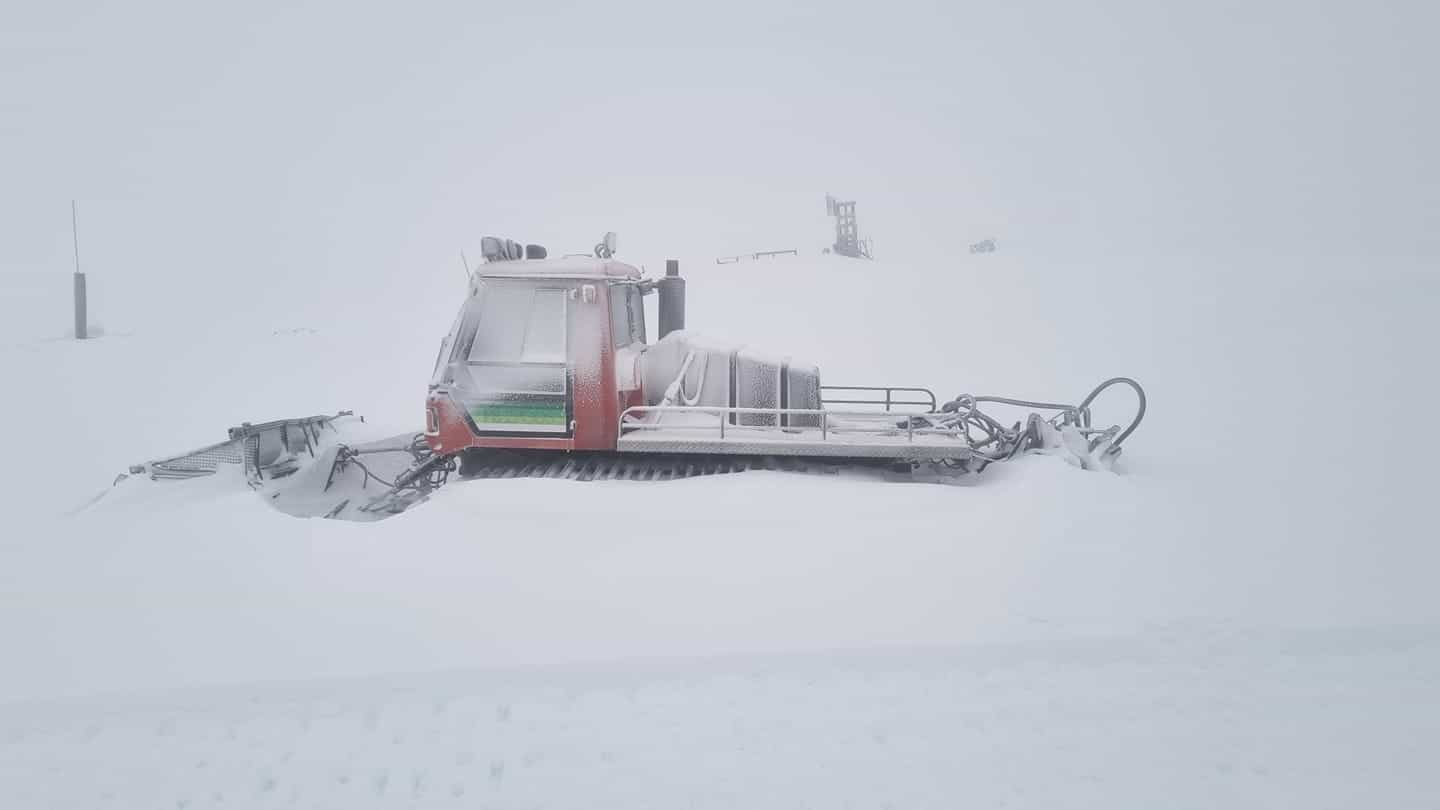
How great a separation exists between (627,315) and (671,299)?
898 millimetres

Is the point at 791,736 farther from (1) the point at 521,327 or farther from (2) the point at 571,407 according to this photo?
(1) the point at 521,327

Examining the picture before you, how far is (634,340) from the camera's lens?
6.76m

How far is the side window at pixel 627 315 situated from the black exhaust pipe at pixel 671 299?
0.28 meters

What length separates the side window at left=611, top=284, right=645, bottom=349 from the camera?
6217 millimetres

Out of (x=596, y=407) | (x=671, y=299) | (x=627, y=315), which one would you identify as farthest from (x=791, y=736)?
(x=671, y=299)

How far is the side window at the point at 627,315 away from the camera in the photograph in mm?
6217

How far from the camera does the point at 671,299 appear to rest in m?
7.43

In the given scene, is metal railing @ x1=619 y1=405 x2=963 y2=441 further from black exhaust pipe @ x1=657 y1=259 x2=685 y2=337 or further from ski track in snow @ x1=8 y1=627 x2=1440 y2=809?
ski track in snow @ x1=8 y1=627 x2=1440 y2=809

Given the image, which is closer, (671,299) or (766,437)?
(766,437)

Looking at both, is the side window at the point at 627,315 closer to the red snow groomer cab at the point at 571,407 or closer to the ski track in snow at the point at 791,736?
the red snow groomer cab at the point at 571,407

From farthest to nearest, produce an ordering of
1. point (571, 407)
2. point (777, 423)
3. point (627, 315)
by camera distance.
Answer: point (627, 315)
point (777, 423)
point (571, 407)

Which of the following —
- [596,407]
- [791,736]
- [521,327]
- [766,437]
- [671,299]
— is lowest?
[791,736]

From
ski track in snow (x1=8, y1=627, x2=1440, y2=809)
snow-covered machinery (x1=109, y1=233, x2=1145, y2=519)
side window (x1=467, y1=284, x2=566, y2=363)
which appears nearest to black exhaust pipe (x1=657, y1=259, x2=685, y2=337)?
snow-covered machinery (x1=109, y1=233, x2=1145, y2=519)

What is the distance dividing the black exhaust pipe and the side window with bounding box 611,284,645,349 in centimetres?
28
